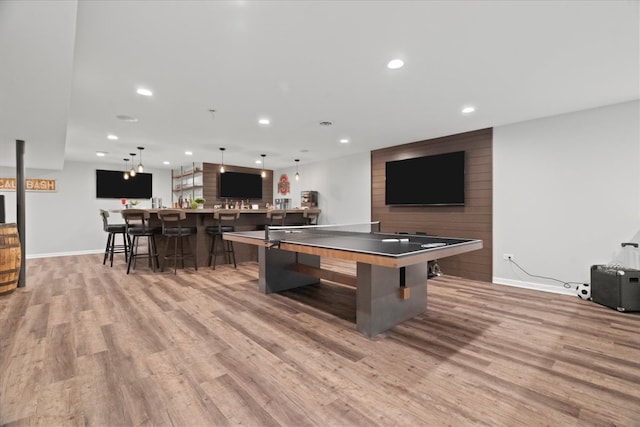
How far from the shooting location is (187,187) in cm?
897

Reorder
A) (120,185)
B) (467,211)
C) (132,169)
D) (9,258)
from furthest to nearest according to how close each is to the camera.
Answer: (120,185) → (132,169) → (467,211) → (9,258)

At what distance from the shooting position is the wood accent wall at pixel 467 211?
487 cm

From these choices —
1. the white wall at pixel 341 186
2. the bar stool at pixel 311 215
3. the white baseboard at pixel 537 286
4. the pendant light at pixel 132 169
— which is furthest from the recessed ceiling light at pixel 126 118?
the white baseboard at pixel 537 286

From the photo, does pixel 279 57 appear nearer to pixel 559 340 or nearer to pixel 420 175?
pixel 559 340

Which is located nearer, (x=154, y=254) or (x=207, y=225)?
(x=154, y=254)

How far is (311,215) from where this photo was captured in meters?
7.77

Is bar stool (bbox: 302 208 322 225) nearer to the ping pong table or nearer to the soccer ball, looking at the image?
the ping pong table

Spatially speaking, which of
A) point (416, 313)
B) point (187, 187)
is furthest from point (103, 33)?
point (187, 187)

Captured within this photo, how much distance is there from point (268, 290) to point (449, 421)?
2.78m

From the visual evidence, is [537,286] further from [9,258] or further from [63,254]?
[63,254]

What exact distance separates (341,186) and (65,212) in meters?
7.22

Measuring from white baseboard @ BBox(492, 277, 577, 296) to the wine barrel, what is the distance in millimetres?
6939

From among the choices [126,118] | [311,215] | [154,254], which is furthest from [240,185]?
[126,118]

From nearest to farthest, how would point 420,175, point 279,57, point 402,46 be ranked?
point 402,46 → point 279,57 → point 420,175
